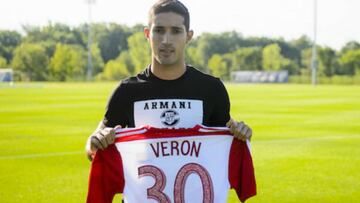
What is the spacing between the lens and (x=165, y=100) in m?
3.83

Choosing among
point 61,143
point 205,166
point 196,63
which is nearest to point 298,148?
point 61,143

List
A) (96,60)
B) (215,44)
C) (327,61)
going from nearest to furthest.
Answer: (327,61) < (96,60) < (215,44)

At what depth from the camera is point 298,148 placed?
38.8ft

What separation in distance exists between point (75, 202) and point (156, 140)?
3541 mm

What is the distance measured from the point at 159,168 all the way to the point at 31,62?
98555 mm

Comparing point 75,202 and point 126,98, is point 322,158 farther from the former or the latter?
point 126,98

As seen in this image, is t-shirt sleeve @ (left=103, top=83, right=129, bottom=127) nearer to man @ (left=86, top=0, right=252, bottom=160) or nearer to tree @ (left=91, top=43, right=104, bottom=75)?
man @ (left=86, top=0, right=252, bottom=160)

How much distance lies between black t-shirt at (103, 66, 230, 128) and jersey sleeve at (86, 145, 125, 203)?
0.25 metres

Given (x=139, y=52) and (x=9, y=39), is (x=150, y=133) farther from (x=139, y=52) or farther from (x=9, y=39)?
(x=9, y=39)

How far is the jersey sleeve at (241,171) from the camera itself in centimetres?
393

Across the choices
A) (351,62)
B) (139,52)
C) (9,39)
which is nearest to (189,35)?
(351,62)

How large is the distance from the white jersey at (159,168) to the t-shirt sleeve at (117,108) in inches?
7.8

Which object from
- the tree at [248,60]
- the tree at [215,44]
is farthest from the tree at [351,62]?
the tree at [215,44]

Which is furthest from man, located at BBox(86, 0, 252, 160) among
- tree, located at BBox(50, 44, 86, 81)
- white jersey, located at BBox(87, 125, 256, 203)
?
tree, located at BBox(50, 44, 86, 81)
